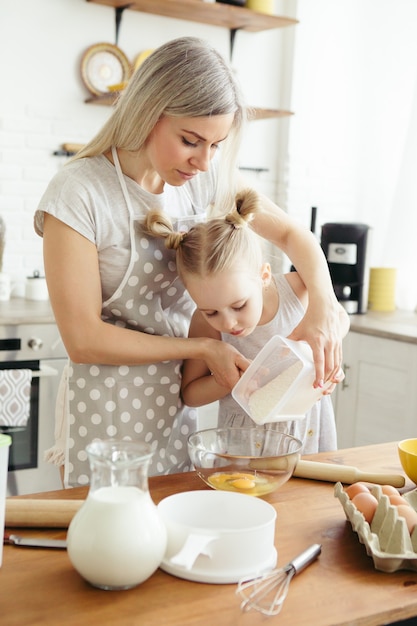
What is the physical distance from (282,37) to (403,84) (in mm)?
673

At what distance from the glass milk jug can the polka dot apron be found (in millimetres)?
697

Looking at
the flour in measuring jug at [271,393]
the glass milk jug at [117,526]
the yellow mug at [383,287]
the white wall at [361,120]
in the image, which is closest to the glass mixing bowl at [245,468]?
the flour in measuring jug at [271,393]

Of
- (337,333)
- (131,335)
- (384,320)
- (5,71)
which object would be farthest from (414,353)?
(5,71)

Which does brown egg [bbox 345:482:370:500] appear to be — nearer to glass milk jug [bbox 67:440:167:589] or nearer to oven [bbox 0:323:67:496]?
glass milk jug [bbox 67:440:167:589]

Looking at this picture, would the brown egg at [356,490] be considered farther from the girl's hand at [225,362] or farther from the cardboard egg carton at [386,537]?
the girl's hand at [225,362]

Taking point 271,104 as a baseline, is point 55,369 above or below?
below

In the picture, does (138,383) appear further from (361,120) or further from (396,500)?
(361,120)

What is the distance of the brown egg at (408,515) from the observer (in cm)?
119

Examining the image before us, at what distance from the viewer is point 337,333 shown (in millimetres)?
1630

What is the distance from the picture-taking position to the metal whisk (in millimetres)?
993

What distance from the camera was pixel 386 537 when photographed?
45.4 inches

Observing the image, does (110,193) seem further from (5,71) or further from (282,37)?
(282,37)

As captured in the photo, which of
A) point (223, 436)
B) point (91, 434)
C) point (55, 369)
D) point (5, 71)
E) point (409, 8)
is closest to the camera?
point (223, 436)

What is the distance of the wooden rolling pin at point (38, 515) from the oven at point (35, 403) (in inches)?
72.8
